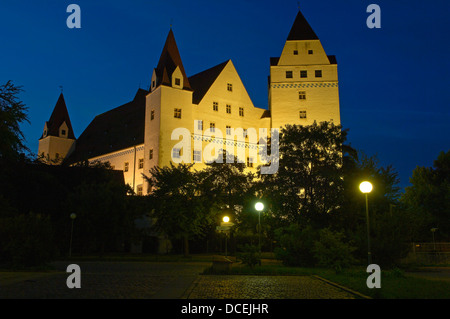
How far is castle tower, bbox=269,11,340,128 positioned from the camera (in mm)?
58469

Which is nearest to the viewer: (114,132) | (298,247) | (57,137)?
(298,247)

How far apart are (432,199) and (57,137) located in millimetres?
55442

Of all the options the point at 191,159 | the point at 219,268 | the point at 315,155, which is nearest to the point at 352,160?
the point at 315,155

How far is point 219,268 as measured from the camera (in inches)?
814

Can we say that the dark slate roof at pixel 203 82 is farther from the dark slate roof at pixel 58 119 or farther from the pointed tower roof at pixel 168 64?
the dark slate roof at pixel 58 119

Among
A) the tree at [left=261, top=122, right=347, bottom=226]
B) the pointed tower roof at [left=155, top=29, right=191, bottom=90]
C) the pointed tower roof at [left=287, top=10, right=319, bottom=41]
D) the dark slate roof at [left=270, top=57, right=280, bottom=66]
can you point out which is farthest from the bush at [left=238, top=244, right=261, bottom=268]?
the pointed tower roof at [left=287, top=10, right=319, bottom=41]

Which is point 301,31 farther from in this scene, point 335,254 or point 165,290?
point 165,290

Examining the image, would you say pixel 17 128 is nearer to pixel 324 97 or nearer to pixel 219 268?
pixel 219 268

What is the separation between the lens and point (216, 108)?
58219 millimetres

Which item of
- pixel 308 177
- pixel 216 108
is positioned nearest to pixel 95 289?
pixel 308 177

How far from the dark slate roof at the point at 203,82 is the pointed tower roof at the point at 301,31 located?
9384 millimetres

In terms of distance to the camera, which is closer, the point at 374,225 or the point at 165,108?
the point at 374,225

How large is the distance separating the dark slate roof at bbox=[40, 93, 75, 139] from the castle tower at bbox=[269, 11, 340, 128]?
118 ft
